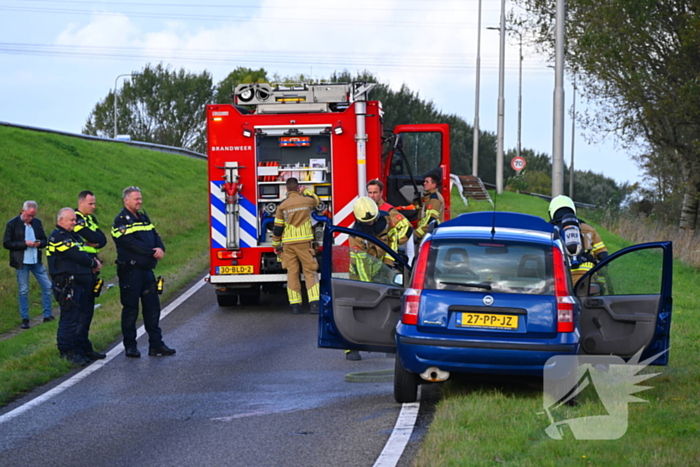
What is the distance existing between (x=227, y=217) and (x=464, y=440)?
8.07 meters

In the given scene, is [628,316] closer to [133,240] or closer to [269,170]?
[133,240]

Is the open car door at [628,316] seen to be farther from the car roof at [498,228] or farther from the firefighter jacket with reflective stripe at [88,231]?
the firefighter jacket with reflective stripe at [88,231]

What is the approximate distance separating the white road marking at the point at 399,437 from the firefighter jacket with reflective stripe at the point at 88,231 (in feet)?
15.1

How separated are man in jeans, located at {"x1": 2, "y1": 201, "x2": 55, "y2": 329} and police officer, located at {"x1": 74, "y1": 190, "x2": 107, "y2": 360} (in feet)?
9.95

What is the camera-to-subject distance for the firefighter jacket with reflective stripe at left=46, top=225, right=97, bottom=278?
10320mm

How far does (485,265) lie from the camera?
7465mm

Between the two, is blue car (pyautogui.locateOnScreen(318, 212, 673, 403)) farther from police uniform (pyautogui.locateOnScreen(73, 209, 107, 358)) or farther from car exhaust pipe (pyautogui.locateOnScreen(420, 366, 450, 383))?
police uniform (pyautogui.locateOnScreen(73, 209, 107, 358))

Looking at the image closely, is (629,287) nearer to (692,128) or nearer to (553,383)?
(553,383)

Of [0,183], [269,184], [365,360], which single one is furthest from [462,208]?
[365,360]

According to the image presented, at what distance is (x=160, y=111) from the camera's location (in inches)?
3100

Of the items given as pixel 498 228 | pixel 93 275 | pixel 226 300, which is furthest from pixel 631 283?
pixel 226 300

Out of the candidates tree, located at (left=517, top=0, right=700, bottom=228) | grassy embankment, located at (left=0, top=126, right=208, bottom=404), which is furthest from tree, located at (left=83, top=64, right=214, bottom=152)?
tree, located at (left=517, top=0, right=700, bottom=228)

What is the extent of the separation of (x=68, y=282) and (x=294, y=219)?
11.7 feet

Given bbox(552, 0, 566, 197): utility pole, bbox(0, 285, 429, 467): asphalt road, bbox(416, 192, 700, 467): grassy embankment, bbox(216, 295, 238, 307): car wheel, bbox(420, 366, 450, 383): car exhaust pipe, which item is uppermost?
bbox(552, 0, 566, 197): utility pole
